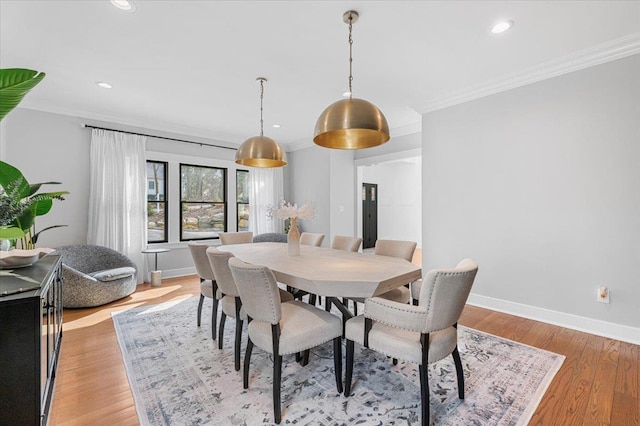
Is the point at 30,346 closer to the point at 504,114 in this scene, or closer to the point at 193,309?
the point at 193,309

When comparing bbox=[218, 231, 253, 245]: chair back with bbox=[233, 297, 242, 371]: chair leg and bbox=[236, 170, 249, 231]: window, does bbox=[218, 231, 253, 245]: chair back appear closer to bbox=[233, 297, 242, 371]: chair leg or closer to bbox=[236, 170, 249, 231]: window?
bbox=[236, 170, 249, 231]: window

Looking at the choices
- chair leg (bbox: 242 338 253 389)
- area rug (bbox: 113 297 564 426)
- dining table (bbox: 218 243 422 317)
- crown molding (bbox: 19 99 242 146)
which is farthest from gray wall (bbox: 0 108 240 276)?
chair leg (bbox: 242 338 253 389)

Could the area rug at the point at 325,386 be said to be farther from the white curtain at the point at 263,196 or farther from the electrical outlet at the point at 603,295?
the white curtain at the point at 263,196

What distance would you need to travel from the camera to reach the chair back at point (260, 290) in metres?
1.70

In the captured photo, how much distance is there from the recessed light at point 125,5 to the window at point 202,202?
3443 millimetres

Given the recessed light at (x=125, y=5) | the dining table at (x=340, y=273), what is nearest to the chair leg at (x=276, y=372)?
the dining table at (x=340, y=273)

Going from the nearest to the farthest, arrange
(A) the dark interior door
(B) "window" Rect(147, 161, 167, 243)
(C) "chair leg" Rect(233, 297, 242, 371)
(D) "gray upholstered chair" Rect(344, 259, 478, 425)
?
(D) "gray upholstered chair" Rect(344, 259, 478, 425) < (C) "chair leg" Rect(233, 297, 242, 371) < (B) "window" Rect(147, 161, 167, 243) < (A) the dark interior door

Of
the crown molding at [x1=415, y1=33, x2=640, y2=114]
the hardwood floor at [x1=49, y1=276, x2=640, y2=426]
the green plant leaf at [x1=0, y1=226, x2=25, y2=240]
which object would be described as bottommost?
the hardwood floor at [x1=49, y1=276, x2=640, y2=426]

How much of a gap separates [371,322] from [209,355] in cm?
151

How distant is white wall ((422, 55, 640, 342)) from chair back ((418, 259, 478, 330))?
7.31 feet

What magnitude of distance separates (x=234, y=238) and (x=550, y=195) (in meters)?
3.96

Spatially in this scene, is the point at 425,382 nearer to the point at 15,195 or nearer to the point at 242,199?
the point at 15,195

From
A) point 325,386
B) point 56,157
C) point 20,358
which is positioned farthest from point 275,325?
point 56,157

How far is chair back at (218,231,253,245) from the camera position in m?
4.19
